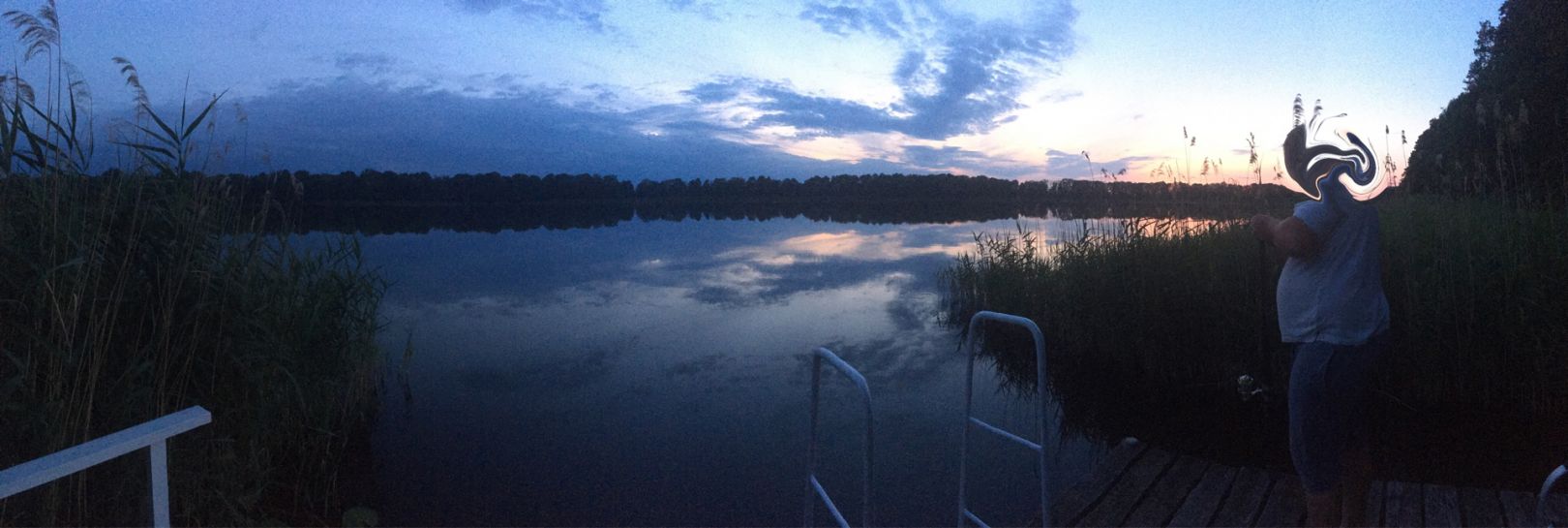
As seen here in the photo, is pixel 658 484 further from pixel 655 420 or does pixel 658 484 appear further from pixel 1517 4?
pixel 1517 4

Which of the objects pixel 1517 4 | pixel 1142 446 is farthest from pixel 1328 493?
pixel 1517 4

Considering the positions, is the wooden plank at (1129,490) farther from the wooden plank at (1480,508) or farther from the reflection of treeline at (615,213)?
the reflection of treeline at (615,213)

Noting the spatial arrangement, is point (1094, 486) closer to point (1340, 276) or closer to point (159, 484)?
point (1340, 276)

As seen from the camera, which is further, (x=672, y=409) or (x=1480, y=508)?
(x=672, y=409)

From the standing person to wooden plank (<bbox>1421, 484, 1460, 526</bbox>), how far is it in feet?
3.82

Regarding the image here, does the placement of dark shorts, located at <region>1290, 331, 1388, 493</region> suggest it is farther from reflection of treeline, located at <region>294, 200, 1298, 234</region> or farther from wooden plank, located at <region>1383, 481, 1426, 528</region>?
reflection of treeline, located at <region>294, 200, 1298, 234</region>

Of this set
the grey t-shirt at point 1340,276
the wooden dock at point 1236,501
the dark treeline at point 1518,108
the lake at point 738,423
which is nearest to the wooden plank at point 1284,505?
the wooden dock at point 1236,501

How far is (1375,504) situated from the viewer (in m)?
3.62

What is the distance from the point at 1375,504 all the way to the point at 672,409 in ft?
17.9

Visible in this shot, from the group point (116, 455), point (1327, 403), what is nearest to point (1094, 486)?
point (1327, 403)

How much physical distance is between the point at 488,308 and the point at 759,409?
27.0 feet

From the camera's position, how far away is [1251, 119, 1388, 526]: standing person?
2.55 metres

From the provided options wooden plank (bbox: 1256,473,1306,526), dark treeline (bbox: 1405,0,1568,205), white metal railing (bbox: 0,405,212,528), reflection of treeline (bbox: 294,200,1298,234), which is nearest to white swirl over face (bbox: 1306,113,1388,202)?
wooden plank (bbox: 1256,473,1306,526)

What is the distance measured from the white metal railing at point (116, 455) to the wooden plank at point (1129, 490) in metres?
3.31
